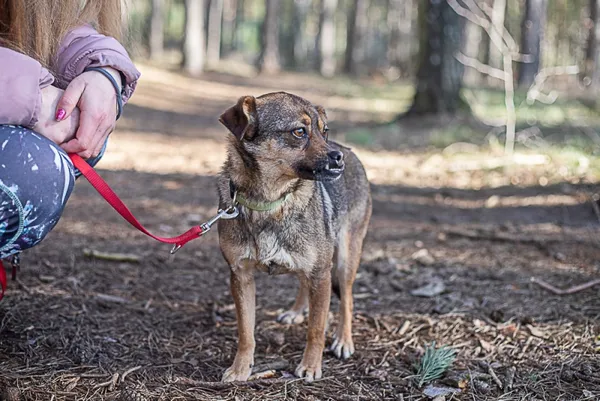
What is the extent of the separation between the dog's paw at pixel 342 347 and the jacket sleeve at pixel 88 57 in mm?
2031

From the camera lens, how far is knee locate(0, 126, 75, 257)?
2625 millimetres

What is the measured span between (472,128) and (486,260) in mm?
Answer: 7239

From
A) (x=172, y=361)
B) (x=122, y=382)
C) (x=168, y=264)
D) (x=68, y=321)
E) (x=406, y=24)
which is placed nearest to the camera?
(x=122, y=382)

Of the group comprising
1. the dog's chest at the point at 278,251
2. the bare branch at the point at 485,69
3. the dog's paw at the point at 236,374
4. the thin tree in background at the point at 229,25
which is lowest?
the thin tree in background at the point at 229,25

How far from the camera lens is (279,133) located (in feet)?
12.6

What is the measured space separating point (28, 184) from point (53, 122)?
333 millimetres

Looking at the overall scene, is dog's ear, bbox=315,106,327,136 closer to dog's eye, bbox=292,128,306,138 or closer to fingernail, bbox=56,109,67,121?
dog's eye, bbox=292,128,306,138

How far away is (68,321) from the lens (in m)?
4.16

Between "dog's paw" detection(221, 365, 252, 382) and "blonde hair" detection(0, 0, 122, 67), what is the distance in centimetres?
191

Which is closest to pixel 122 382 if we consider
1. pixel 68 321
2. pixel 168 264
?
pixel 68 321

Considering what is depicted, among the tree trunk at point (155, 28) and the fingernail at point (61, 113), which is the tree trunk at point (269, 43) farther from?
the fingernail at point (61, 113)

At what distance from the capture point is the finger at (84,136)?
9.56 feet

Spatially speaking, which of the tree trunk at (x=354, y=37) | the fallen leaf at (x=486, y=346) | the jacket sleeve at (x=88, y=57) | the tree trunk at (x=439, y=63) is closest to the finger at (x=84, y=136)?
the jacket sleeve at (x=88, y=57)

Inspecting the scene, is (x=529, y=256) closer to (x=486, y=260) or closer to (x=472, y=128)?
(x=486, y=260)
